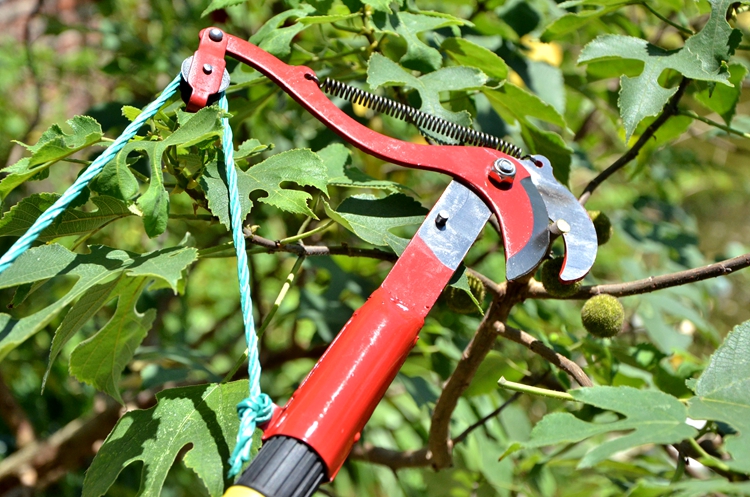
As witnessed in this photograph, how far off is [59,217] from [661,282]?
72 centimetres

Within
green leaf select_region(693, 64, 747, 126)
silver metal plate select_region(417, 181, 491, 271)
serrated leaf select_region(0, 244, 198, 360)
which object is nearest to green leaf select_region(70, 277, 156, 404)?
serrated leaf select_region(0, 244, 198, 360)

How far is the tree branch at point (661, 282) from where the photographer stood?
2.76ft

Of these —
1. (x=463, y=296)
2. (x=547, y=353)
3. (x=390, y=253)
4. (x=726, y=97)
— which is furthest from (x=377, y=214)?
(x=726, y=97)

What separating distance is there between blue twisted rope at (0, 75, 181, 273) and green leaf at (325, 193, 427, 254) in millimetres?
235

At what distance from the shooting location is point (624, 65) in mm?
1210

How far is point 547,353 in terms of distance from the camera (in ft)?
2.91

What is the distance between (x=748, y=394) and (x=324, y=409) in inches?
17.7

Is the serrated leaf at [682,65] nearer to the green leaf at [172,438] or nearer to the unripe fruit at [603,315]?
the unripe fruit at [603,315]

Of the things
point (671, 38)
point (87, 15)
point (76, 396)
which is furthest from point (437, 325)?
point (87, 15)

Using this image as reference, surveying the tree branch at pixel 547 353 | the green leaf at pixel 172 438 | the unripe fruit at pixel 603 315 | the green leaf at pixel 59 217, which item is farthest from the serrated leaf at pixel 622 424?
the green leaf at pixel 59 217

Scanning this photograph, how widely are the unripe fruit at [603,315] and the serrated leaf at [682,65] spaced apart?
0.22 metres

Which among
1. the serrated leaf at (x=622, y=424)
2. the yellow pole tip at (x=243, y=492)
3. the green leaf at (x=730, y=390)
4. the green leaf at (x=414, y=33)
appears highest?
the green leaf at (x=414, y=33)

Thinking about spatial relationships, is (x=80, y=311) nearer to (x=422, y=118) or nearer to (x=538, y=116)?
(x=422, y=118)

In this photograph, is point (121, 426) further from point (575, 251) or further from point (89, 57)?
point (89, 57)
